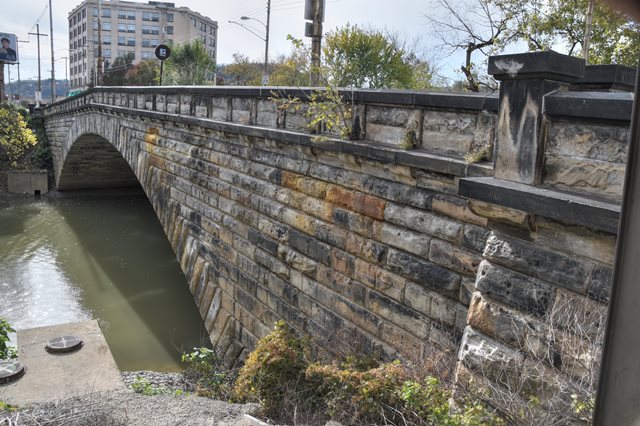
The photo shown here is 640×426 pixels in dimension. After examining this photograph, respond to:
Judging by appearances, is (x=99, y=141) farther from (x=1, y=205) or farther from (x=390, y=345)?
(x=390, y=345)

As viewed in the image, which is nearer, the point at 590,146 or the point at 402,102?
the point at 590,146

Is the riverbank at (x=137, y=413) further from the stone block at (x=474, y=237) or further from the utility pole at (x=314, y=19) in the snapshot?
the utility pole at (x=314, y=19)

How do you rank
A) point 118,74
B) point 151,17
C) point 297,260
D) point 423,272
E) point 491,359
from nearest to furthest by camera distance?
point 491,359 → point 423,272 → point 297,260 → point 118,74 → point 151,17

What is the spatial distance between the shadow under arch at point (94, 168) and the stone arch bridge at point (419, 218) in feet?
51.0

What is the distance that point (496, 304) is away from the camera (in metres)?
3.36

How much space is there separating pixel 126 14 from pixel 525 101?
8464 cm

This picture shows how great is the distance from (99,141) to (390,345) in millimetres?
20860

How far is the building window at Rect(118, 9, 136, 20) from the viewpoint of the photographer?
255 feet

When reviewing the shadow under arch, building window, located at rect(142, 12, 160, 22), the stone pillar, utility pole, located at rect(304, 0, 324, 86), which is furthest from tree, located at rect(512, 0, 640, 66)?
building window, located at rect(142, 12, 160, 22)

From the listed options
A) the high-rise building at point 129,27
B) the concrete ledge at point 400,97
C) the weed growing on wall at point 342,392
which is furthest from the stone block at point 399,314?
the high-rise building at point 129,27

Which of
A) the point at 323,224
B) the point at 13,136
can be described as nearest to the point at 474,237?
the point at 323,224

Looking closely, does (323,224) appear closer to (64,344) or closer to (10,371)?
(10,371)

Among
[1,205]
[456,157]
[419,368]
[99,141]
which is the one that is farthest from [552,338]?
[1,205]

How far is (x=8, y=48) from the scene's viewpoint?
4281 centimetres
